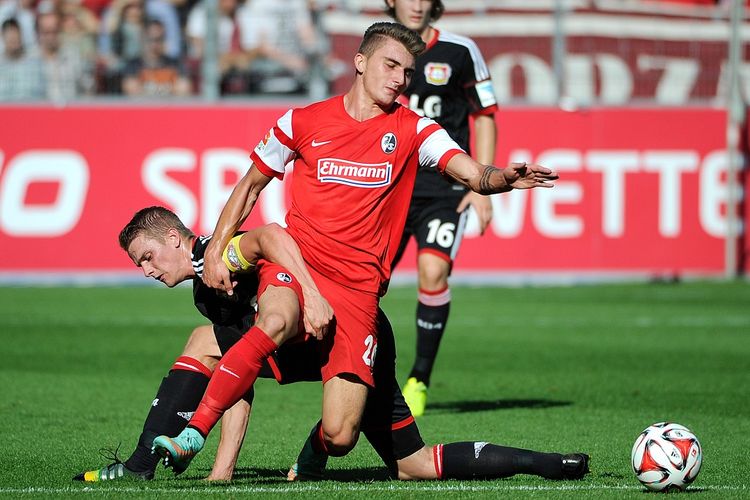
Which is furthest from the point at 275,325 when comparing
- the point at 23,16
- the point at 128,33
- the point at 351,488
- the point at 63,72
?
the point at 23,16

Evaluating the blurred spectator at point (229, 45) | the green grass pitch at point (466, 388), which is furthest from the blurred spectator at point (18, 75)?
the green grass pitch at point (466, 388)

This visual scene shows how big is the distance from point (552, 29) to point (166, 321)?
22.3 ft

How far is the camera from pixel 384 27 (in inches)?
226

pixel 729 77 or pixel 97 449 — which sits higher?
pixel 729 77

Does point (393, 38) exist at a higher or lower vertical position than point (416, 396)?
higher

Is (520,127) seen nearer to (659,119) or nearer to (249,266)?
(659,119)

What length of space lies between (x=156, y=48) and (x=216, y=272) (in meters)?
11.6

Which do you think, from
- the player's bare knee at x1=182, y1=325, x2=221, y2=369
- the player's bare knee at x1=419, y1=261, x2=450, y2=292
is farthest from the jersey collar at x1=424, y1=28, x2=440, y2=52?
the player's bare knee at x1=182, y1=325, x2=221, y2=369

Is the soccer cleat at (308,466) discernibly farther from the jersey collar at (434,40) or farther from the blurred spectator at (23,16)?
the blurred spectator at (23,16)

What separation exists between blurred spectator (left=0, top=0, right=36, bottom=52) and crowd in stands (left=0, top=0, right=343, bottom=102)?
0.5 inches

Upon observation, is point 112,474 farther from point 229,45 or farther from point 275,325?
point 229,45

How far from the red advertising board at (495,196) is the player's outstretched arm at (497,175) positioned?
10191mm

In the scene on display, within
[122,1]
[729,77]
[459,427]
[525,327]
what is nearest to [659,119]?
[729,77]

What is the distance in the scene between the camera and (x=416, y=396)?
802cm
